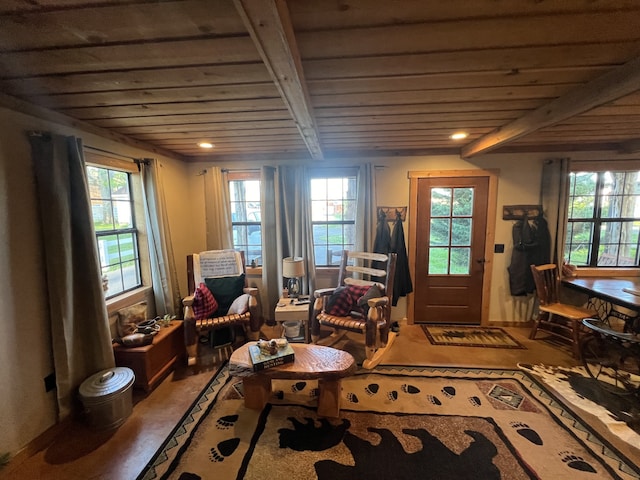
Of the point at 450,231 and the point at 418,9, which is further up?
the point at 418,9

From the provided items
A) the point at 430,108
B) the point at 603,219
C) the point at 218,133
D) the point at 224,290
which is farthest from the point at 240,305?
A: the point at 603,219

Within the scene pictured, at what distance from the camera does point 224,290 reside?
308 centimetres

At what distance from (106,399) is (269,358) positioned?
112 cm

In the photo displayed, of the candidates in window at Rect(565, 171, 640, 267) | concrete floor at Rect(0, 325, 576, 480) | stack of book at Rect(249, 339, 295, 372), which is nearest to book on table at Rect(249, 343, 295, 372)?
stack of book at Rect(249, 339, 295, 372)

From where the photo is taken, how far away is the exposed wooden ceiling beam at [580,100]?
4.25ft

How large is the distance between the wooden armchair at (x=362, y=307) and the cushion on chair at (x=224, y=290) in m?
0.94

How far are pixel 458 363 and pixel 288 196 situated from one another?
8.53ft

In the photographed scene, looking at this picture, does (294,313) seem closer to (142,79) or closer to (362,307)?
(362,307)

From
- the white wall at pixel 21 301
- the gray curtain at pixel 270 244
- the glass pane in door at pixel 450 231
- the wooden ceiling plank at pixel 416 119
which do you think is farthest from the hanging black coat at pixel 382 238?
the white wall at pixel 21 301

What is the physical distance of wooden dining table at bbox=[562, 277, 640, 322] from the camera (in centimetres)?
236

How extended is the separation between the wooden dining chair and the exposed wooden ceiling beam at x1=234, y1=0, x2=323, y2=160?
10.3 feet

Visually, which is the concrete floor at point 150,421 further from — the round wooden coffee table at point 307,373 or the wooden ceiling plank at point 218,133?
the wooden ceiling plank at point 218,133

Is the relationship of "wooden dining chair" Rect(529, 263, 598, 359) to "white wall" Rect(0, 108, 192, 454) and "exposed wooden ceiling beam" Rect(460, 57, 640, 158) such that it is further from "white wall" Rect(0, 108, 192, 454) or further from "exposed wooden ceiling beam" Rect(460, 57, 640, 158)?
"white wall" Rect(0, 108, 192, 454)

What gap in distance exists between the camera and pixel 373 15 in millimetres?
958
